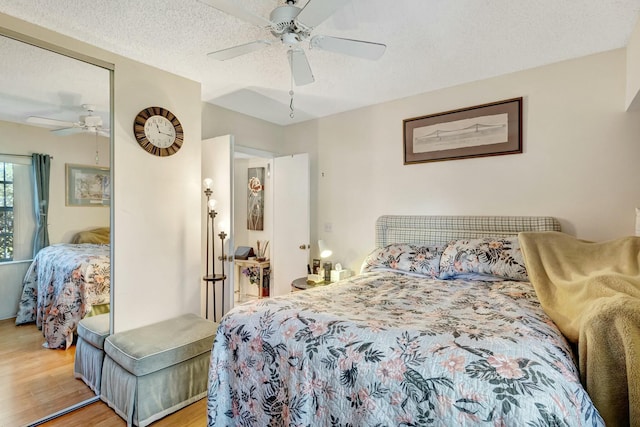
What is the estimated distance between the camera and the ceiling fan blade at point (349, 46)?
181 centimetres

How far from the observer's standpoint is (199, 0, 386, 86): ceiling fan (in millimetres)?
1514

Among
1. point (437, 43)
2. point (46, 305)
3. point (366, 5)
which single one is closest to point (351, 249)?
point (437, 43)

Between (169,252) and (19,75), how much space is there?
59.4 inches

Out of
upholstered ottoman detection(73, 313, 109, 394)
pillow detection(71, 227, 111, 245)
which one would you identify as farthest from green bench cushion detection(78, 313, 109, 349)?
pillow detection(71, 227, 111, 245)

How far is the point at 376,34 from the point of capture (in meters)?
2.18

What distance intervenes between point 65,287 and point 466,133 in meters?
3.48

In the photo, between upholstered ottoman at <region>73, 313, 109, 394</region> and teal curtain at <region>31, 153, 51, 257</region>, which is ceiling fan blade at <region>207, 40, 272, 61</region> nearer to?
teal curtain at <region>31, 153, 51, 257</region>

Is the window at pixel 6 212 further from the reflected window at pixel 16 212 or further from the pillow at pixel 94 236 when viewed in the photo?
the pillow at pixel 94 236

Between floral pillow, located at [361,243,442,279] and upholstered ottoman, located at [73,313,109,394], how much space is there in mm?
2131

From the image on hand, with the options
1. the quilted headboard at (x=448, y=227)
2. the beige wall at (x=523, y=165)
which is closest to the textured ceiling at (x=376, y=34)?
the beige wall at (x=523, y=165)

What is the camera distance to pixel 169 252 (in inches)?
107

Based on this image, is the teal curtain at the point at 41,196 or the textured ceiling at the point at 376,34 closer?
the textured ceiling at the point at 376,34

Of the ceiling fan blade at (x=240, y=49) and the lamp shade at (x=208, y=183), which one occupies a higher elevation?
the ceiling fan blade at (x=240, y=49)

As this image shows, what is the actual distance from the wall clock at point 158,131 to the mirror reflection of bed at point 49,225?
0.22m
